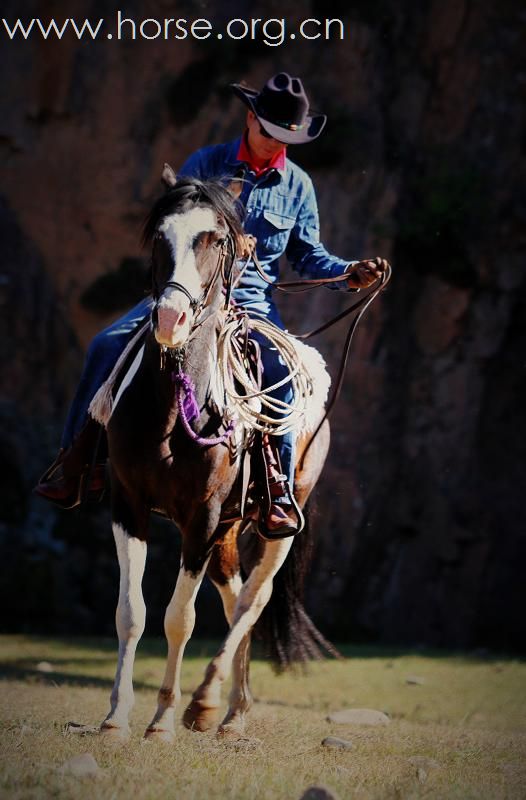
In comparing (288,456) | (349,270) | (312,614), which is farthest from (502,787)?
(312,614)

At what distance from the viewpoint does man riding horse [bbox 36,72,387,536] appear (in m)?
6.30

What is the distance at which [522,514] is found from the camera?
15.3 meters

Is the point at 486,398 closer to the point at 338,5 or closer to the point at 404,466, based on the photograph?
the point at 404,466

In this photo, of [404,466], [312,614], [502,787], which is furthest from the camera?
[404,466]

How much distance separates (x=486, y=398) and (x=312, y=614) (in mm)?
3929

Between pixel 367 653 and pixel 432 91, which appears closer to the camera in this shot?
pixel 367 653

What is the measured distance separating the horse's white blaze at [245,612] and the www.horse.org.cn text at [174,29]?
10000mm

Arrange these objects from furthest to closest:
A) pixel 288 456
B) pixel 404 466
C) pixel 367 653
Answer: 1. pixel 404 466
2. pixel 367 653
3. pixel 288 456

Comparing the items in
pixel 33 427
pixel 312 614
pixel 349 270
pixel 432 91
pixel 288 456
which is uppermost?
pixel 432 91

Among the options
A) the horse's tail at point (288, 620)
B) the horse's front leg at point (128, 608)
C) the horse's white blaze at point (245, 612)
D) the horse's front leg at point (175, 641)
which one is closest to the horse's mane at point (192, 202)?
the horse's front leg at point (128, 608)

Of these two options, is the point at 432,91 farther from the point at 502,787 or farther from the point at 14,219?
the point at 502,787

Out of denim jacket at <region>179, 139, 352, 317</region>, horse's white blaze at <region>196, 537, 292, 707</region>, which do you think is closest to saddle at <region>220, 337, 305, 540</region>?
horse's white blaze at <region>196, 537, 292, 707</region>

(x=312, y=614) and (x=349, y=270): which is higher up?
(x=349, y=270)

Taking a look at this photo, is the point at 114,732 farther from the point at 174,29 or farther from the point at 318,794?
the point at 174,29
